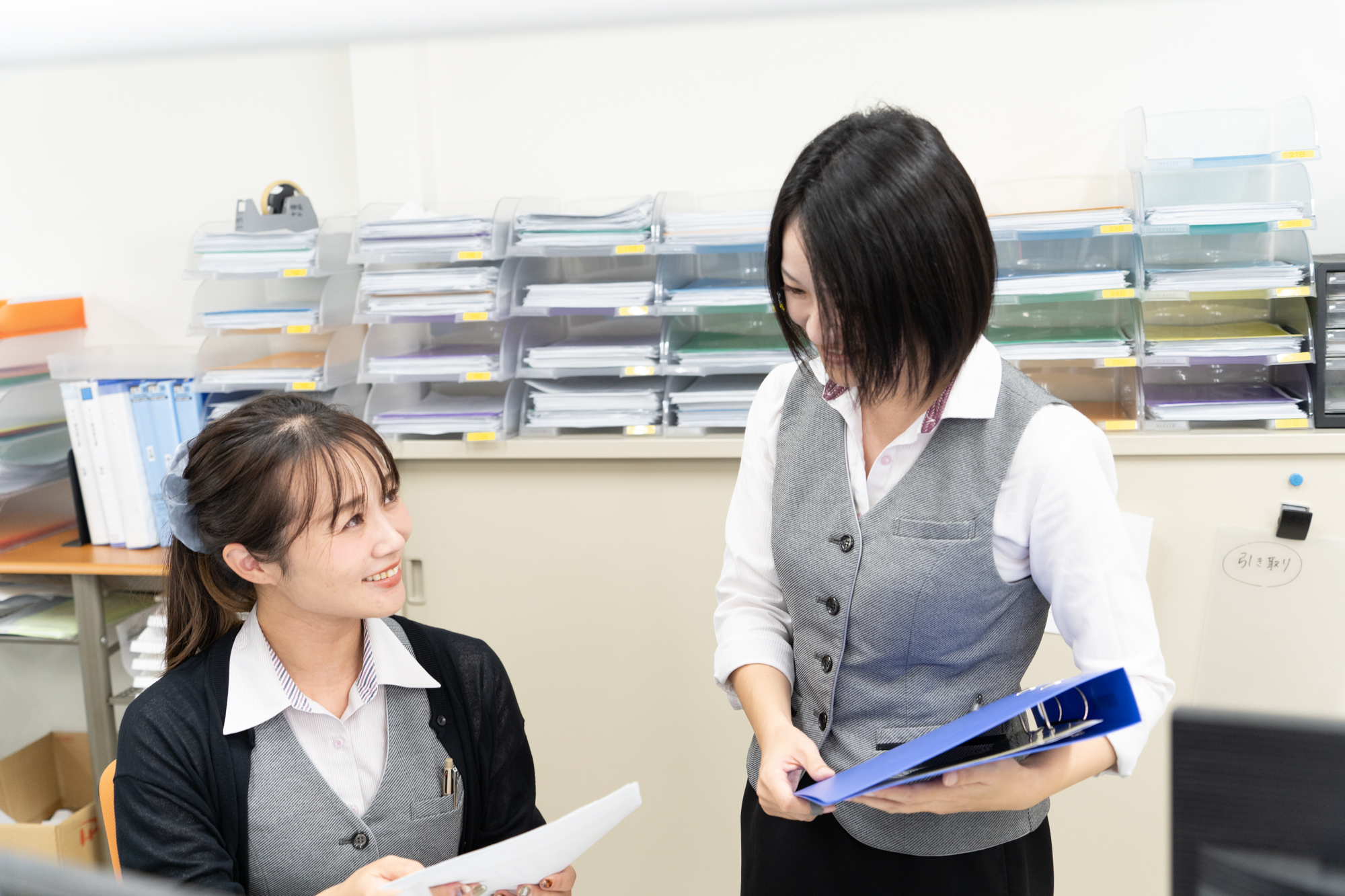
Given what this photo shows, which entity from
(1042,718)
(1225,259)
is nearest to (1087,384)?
(1225,259)

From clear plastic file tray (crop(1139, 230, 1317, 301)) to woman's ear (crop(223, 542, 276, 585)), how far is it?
158 centimetres

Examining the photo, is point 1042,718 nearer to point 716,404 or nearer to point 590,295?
point 716,404

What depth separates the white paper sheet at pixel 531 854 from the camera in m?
0.86

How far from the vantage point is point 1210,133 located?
2.08m

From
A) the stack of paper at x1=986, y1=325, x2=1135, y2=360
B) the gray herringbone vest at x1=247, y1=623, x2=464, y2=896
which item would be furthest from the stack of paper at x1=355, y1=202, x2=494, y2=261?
the gray herringbone vest at x1=247, y1=623, x2=464, y2=896

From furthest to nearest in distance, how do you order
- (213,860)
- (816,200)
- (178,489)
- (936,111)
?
(936,111) < (178,489) < (213,860) < (816,200)

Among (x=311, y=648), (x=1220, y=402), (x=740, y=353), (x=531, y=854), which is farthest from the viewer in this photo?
(x=740, y=353)

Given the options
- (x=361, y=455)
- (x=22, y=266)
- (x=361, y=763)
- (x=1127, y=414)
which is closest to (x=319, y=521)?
(x=361, y=455)

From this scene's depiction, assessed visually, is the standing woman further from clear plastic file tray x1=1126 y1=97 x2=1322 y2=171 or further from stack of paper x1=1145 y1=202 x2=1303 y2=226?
clear plastic file tray x1=1126 y1=97 x2=1322 y2=171

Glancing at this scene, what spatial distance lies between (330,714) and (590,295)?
1.10 m

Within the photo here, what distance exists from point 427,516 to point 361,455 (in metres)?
1.01

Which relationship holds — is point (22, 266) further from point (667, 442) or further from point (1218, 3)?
point (1218, 3)

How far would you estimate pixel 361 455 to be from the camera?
128 cm

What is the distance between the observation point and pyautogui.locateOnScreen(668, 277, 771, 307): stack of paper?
6.60 feet
